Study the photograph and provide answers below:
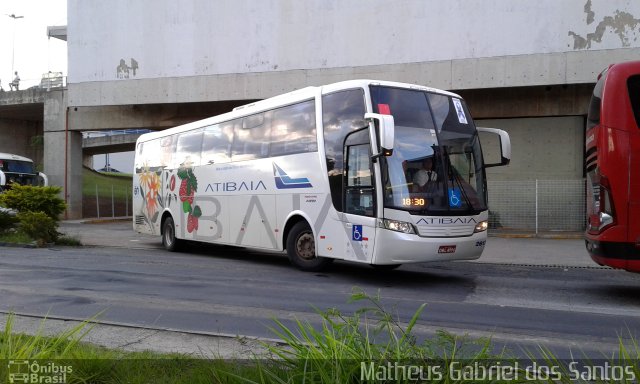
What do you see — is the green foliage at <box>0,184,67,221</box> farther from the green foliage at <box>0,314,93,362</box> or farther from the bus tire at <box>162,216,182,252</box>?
the green foliage at <box>0,314,93,362</box>

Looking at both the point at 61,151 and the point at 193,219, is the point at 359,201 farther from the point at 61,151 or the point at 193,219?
the point at 61,151

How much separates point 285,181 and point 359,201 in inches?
90.4

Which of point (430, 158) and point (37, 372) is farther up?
point (430, 158)

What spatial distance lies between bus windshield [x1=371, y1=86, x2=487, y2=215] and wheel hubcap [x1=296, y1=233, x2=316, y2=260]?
95.3 inches

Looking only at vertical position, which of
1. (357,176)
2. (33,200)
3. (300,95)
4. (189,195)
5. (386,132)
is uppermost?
(300,95)

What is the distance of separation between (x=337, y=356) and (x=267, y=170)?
9083 mm

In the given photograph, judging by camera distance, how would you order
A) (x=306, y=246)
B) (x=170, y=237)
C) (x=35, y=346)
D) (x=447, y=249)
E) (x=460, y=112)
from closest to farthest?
(x=35, y=346)
(x=447, y=249)
(x=460, y=112)
(x=306, y=246)
(x=170, y=237)

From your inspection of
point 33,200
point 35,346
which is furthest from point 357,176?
point 33,200

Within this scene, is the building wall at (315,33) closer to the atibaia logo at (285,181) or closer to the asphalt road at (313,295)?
the asphalt road at (313,295)

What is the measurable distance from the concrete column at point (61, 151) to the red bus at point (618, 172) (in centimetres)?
2596

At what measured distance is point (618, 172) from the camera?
8.42m

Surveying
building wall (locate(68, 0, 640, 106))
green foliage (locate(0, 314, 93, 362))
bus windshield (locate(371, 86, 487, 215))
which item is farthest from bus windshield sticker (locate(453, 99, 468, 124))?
building wall (locate(68, 0, 640, 106))

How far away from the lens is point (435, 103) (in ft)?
34.4

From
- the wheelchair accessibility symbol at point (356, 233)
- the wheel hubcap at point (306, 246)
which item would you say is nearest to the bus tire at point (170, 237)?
the wheel hubcap at point (306, 246)
